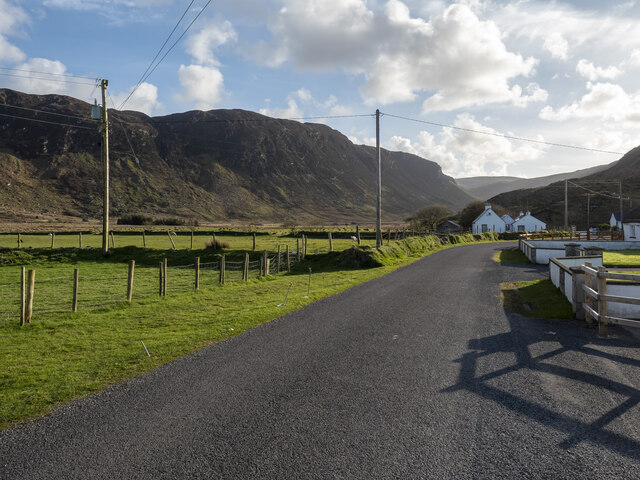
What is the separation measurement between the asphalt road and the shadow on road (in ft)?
0.09

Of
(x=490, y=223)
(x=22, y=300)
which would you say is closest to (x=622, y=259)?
(x=22, y=300)

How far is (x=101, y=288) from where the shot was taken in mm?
18719

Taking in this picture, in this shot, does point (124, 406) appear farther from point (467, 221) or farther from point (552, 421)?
point (467, 221)

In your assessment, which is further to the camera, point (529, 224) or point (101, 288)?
point (529, 224)

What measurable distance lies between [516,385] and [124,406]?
626cm

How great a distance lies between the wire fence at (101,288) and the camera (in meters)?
13.2

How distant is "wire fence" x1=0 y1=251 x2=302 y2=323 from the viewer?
13.2 metres

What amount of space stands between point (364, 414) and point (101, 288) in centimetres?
1705

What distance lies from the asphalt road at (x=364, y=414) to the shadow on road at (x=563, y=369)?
3cm

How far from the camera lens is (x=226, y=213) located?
17288cm

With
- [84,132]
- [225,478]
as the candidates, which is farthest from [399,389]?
[84,132]

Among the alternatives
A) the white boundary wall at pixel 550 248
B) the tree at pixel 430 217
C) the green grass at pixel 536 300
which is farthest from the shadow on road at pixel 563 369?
the tree at pixel 430 217

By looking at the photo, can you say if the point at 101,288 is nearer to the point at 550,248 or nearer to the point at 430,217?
the point at 550,248

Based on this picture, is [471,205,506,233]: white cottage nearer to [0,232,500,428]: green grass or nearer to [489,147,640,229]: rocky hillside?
[489,147,640,229]: rocky hillside
